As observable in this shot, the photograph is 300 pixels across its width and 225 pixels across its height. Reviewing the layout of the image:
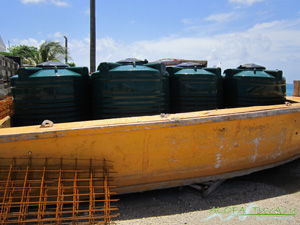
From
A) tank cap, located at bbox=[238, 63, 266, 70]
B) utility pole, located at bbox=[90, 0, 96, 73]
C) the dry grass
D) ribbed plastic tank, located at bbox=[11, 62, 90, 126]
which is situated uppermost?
utility pole, located at bbox=[90, 0, 96, 73]

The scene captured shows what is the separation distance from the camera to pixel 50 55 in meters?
18.5

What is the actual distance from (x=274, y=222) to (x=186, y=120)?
1508 millimetres

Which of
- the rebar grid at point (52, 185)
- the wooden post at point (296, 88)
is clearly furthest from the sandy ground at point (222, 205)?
the wooden post at point (296, 88)

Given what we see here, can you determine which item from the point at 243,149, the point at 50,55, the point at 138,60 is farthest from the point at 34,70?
the point at 50,55

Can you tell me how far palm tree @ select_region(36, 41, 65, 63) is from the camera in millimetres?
18172

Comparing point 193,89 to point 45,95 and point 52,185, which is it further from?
point 52,185

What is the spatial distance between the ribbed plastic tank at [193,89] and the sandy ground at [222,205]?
1.27 meters

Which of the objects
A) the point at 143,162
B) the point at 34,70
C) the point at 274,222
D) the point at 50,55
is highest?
the point at 50,55

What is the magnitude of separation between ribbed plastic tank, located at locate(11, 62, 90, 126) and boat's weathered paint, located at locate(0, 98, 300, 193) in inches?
26.7

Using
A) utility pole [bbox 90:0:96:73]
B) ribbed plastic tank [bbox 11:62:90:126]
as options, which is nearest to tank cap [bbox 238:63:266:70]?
ribbed plastic tank [bbox 11:62:90:126]

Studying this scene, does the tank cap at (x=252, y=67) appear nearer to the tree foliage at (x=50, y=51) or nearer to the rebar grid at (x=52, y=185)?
the rebar grid at (x=52, y=185)

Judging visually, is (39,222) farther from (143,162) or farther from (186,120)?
(186,120)

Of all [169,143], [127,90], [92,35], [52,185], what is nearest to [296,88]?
[169,143]

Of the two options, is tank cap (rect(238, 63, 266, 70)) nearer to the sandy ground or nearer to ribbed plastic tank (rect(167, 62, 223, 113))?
ribbed plastic tank (rect(167, 62, 223, 113))
